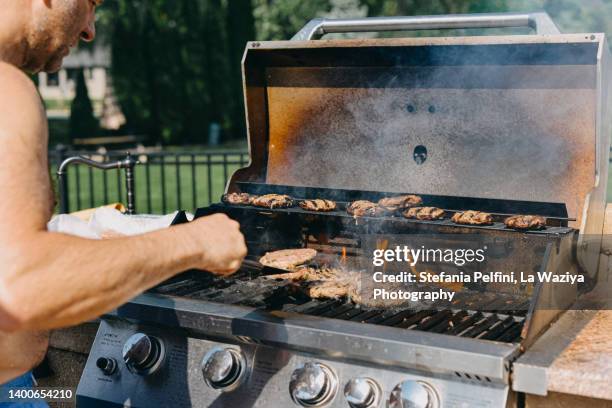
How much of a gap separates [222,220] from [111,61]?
21.7m

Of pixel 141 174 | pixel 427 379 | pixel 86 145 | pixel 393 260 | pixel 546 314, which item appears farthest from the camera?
pixel 86 145

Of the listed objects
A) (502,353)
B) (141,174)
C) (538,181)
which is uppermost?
(538,181)

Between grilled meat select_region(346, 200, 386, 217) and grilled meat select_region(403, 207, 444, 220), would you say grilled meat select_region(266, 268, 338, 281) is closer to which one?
grilled meat select_region(346, 200, 386, 217)

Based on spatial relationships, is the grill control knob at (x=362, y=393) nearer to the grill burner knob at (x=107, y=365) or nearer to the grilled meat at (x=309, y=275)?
the grilled meat at (x=309, y=275)

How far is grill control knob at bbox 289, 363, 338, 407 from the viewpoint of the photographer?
2.05m

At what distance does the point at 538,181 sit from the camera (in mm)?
2805

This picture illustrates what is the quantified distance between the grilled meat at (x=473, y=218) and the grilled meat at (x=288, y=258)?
600mm

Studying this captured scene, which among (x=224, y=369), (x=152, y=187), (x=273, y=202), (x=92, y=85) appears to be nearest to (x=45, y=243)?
(x=224, y=369)

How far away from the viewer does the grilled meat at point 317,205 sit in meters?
2.84

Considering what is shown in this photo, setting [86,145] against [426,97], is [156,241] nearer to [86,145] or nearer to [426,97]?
[426,97]

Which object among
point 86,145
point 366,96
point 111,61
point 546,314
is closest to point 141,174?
point 86,145

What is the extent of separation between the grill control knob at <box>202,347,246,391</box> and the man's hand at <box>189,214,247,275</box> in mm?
549

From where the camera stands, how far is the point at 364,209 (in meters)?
2.77

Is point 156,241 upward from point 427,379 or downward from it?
upward
